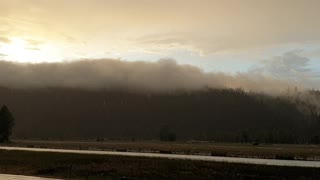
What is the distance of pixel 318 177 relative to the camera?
66.7 metres

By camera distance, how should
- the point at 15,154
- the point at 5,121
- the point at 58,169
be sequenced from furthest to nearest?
the point at 5,121 < the point at 15,154 < the point at 58,169

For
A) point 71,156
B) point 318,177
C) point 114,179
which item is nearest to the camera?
point 318,177

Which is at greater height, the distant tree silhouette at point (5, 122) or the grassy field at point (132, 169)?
the distant tree silhouette at point (5, 122)

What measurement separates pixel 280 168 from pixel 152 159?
25862mm

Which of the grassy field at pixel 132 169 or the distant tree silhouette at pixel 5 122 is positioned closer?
the grassy field at pixel 132 169

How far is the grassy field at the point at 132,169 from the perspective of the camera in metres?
70.3

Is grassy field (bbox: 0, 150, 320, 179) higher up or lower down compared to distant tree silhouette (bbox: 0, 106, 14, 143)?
lower down

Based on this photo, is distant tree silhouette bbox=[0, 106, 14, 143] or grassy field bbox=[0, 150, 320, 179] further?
distant tree silhouette bbox=[0, 106, 14, 143]

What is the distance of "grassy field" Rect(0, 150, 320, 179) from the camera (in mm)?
70312

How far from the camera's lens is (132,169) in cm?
7925

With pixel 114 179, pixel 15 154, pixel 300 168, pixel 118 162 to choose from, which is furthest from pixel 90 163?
pixel 300 168

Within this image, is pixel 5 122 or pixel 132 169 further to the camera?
pixel 5 122

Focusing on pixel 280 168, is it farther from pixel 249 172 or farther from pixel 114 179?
pixel 114 179

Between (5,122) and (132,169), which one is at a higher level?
(5,122)
